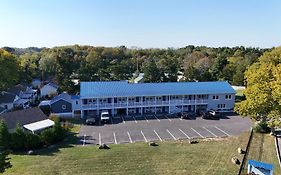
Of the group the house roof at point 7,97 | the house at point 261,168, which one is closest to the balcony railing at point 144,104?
the house roof at point 7,97

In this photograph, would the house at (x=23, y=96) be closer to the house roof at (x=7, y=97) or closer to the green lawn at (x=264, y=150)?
the house roof at (x=7, y=97)

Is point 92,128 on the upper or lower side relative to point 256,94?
lower

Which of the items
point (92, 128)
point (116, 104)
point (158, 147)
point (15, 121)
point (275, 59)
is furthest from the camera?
point (275, 59)

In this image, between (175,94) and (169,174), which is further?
(175,94)

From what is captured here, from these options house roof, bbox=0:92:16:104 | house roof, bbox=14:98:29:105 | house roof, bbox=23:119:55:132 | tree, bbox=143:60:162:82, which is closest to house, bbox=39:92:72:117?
house roof, bbox=23:119:55:132

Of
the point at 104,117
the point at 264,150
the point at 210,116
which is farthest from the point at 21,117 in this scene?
the point at 264,150

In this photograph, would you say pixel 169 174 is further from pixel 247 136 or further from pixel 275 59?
pixel 275 59

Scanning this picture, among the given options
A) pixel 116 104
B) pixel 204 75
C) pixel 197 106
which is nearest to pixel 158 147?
pixel 116 104
